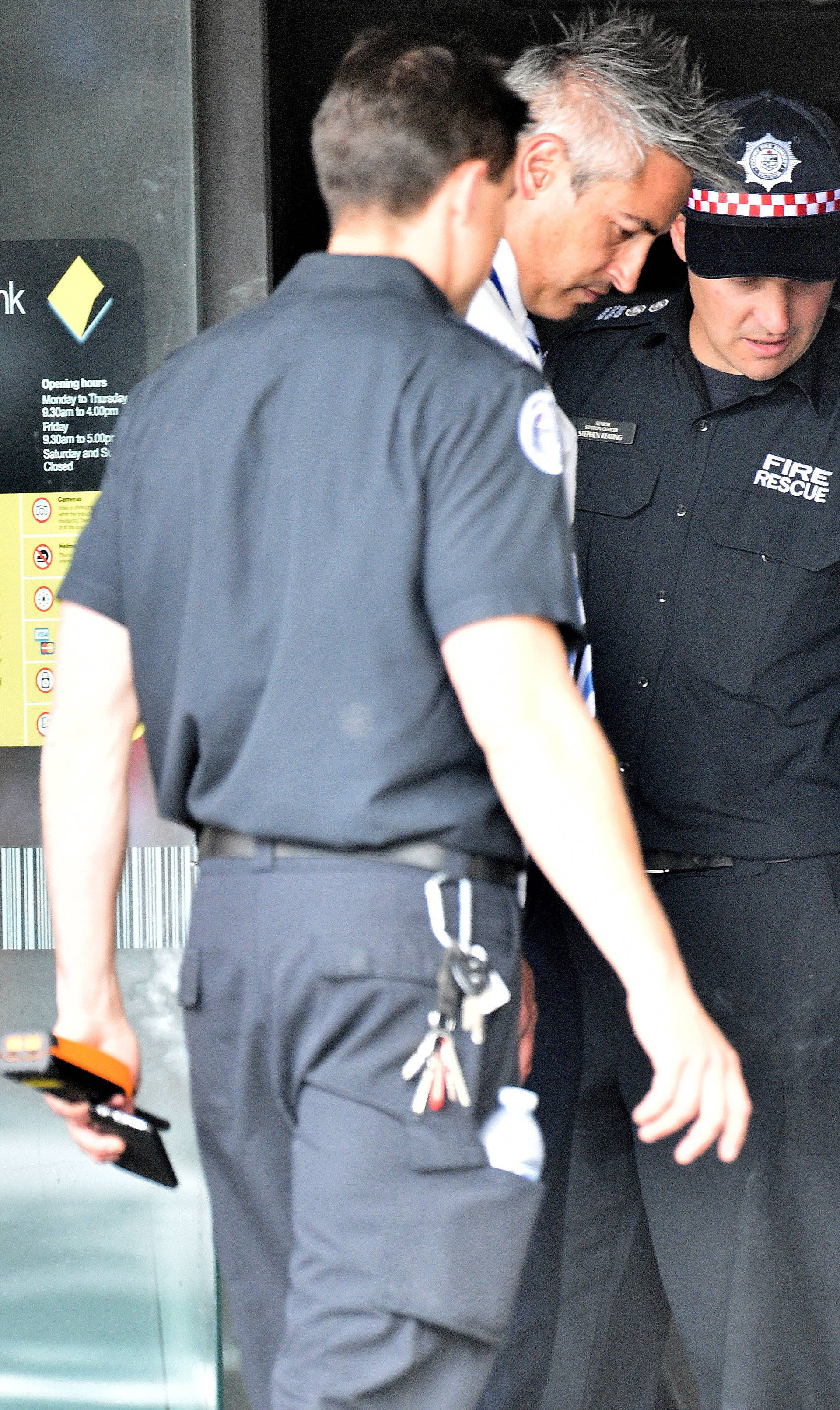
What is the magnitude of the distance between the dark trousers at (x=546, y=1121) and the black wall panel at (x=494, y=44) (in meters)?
1.83

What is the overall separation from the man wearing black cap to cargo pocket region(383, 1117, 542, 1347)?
2.57ft

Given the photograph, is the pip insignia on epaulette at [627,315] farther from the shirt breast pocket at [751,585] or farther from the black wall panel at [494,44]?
the black wall panel at [494,44]

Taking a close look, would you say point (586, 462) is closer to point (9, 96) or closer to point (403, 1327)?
point (9, 96)

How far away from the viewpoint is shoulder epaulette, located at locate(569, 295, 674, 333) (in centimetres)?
242

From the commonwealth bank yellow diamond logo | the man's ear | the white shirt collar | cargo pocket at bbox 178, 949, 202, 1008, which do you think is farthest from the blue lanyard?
cargo pocket at bbox 178, 949, 202, 1008

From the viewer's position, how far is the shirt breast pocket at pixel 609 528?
7.54 ft

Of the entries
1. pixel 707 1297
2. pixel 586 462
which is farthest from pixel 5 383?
pixel 707 1297

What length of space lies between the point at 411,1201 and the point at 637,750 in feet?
3.13

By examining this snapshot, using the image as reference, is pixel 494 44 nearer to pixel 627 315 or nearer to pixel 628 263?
pixel 627 315

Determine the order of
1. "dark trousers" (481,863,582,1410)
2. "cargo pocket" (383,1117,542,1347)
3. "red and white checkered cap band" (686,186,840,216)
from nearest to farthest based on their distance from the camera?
"cargo pocket" (383,1117,542,1347) → "dark trousers" (481,863,582,1410) → "red and white checkered cap band" (686,186,840,216)

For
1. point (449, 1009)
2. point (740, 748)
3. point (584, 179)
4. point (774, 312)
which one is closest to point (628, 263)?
point (584, 179)

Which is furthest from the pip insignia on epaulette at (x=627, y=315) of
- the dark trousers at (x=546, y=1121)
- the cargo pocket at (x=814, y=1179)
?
the cargo pocket at (x=814, y=1179)

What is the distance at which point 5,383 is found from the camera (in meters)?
2.40

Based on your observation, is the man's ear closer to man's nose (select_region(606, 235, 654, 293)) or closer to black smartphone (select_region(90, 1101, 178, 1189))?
man's nose (select_region(606, 235, 654, 293))
